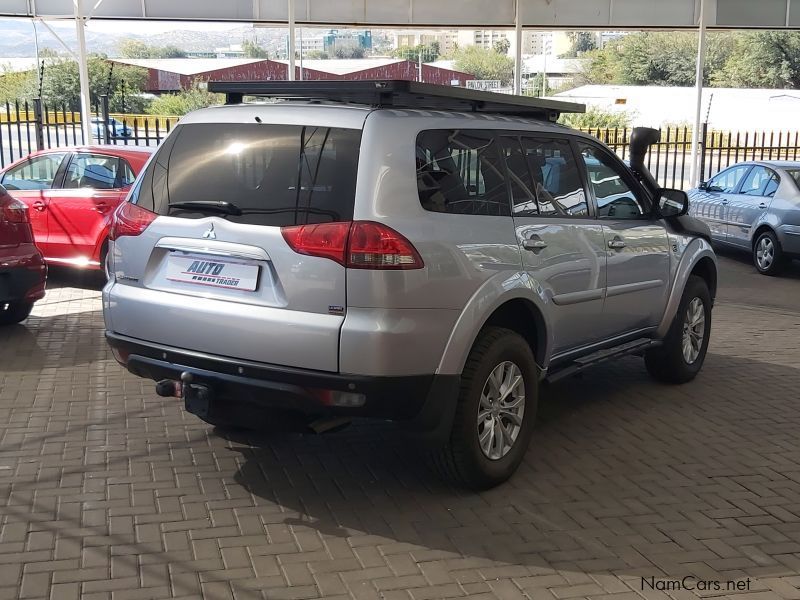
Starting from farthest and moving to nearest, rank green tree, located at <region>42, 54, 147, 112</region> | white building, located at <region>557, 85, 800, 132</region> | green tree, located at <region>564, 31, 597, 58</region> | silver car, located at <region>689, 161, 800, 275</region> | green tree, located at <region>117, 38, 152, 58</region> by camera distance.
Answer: green tree, located at <region>564, 31, 597, 58</region>
green tree, located at <region>117, 38, 152, 58</region>
white building, located at <region>557, 85, 800, 132</region>
green tree, located at <region>42, 54, 147, 112</region>
silver car, located at <region>689, 161, 800, 275</region>

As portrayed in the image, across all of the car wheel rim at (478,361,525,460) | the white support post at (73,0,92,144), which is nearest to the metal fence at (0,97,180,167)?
the white support post at (73,0,92,144)

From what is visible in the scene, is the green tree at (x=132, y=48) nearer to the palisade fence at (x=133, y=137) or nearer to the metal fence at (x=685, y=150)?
the metal fence at (x=685, y=150)

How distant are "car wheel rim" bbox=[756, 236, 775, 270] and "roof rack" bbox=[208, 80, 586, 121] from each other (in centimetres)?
818

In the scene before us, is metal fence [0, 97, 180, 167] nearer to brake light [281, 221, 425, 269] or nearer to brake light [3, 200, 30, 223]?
brake light [3, 200, 30, 223]

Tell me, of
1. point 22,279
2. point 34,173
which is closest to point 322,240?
point 22,279

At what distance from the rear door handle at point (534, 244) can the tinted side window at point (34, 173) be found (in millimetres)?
7423

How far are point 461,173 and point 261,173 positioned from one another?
998 mm

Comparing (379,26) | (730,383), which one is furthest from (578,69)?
(730,383)

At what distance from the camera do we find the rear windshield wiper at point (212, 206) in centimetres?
430

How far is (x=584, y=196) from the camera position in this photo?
18.5 ft

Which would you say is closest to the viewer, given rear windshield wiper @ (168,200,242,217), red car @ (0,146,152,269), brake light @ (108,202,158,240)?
rear windshield wiper @ (168,200,242,217)

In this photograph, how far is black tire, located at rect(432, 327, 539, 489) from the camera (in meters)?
4.42

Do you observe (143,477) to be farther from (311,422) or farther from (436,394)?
(436,394)

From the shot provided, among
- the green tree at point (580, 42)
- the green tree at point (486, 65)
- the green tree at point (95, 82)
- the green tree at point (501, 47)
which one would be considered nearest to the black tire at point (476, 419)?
the green tree at point (95, 82)
